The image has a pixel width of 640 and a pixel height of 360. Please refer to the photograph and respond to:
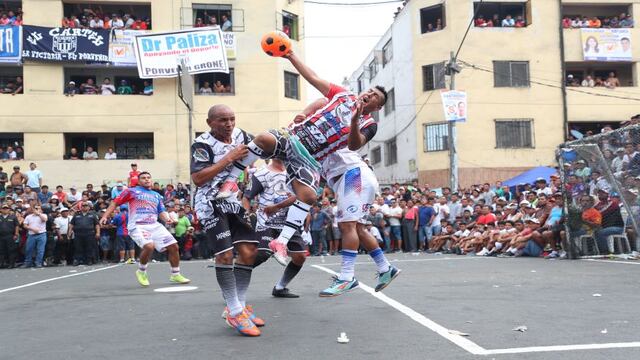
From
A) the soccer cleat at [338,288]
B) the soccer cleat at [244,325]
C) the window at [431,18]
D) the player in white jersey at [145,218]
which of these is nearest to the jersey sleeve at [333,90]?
the soccer cleat at [338,288]

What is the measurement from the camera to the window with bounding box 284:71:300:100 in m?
30.3

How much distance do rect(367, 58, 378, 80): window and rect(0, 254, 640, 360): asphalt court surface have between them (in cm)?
3552

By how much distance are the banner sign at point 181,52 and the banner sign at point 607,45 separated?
19096 mm

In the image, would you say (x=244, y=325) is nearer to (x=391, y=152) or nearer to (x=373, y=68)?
(x=391, y=152)

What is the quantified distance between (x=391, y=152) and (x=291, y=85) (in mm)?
10578

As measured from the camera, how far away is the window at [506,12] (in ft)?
106

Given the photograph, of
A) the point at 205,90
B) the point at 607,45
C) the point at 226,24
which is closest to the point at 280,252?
the point at 205,90

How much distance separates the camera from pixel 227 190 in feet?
17.2

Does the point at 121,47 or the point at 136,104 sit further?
the point at 136,104

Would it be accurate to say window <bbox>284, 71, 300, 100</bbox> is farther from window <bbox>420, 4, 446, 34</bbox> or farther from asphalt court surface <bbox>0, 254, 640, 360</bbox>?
asphalt court surface <bbox>0, 254, 640, 360</bbox>

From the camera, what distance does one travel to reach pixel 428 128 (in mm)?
31969

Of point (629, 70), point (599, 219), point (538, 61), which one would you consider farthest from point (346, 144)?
point (629, 70)

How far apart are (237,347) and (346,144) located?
2.48 meters

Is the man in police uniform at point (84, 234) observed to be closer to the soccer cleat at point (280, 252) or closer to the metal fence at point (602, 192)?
the metal fence at point (602, 192)
